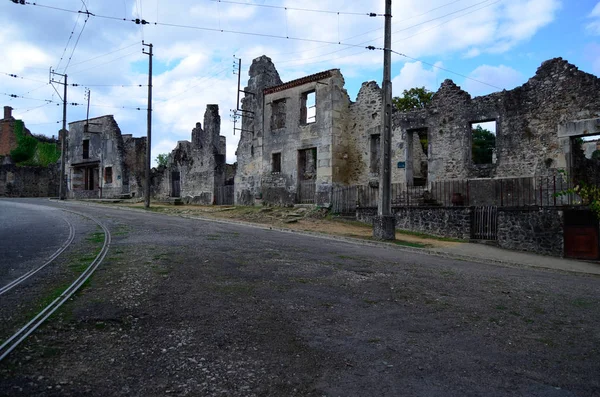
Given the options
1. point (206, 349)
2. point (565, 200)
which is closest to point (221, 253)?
point (206, 349)

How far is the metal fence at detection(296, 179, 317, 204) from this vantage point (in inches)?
1030

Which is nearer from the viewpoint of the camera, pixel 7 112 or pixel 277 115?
pixel 277 115

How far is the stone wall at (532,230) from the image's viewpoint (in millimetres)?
15242

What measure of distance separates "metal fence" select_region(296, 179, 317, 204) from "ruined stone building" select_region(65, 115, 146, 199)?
2047 cm

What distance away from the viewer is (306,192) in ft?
87.1

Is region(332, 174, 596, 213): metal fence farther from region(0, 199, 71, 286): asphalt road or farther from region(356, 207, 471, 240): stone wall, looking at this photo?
region(0, 199, 71, 286): asphalt road

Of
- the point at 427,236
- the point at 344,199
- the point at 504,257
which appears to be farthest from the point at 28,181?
the point at 504,257

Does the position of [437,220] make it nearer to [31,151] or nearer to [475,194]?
[475,194]

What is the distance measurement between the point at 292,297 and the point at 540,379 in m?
3.49

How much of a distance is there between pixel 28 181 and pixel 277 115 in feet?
117

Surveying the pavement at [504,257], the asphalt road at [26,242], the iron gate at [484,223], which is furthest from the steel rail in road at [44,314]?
the iron gate at [484,223]

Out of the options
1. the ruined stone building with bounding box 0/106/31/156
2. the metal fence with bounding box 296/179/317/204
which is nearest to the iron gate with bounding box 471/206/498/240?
the metal fence with bounding box 296/179/317/204

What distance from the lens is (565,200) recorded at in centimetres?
1755

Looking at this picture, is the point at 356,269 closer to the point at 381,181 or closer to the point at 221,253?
the point at 221,253
